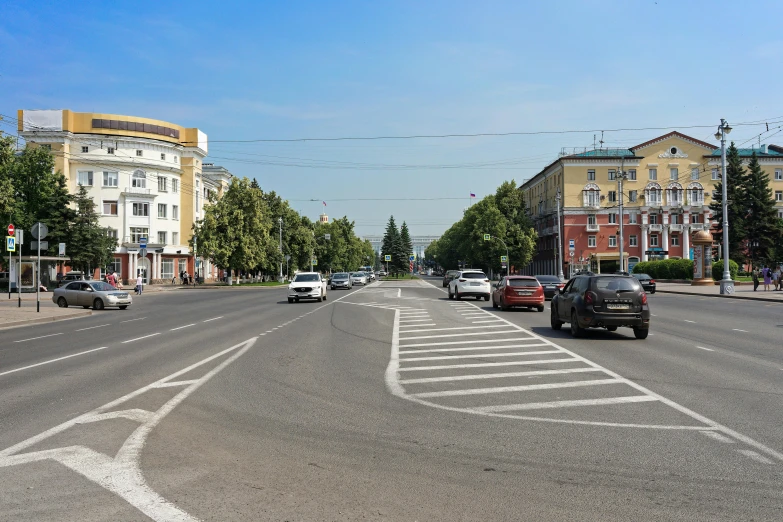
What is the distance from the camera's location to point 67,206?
6247 centimetres

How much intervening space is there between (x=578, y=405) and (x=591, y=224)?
81.6 meters

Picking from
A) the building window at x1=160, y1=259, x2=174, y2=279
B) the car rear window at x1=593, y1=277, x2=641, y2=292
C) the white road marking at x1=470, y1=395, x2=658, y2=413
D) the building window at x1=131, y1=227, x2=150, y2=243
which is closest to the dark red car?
the car rear window at x1=593, y1=277, x2=641, y2=292

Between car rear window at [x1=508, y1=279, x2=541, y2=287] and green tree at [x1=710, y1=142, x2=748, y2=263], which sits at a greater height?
green tree at [x1=710, y1=142, x2=748, y2=263]

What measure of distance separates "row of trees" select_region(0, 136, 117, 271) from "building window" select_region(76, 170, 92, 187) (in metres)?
12.2

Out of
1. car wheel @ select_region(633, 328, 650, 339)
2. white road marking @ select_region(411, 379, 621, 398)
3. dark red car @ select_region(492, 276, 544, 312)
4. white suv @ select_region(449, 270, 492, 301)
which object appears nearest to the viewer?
white road marking @ select_region(411, 379, 621, 398)

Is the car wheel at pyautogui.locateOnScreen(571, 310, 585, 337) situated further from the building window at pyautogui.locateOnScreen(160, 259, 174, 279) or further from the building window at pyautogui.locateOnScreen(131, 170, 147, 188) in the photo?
the building window at pyautogui.locateOnScreen(160, 259, 174, 279)

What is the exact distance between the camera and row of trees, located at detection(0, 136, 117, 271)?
5825 cm

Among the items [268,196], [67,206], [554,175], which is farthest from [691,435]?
[554,175]

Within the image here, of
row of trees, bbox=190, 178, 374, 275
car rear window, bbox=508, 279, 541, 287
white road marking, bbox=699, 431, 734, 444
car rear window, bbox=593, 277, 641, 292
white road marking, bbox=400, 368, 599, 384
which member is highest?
row of trees, bbox=190, 178, 374, 275

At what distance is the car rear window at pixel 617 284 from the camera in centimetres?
1535

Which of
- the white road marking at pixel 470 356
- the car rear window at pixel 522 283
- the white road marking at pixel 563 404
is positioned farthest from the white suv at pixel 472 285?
the white road marking at pixel 563 404

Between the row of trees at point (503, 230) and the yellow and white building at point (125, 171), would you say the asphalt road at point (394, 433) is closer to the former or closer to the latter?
the yellow and white building at point (125, 171)

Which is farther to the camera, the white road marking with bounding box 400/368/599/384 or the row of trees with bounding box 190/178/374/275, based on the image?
the row of trees with bounding box 190/178/374/275

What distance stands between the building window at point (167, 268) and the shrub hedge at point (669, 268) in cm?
5494
